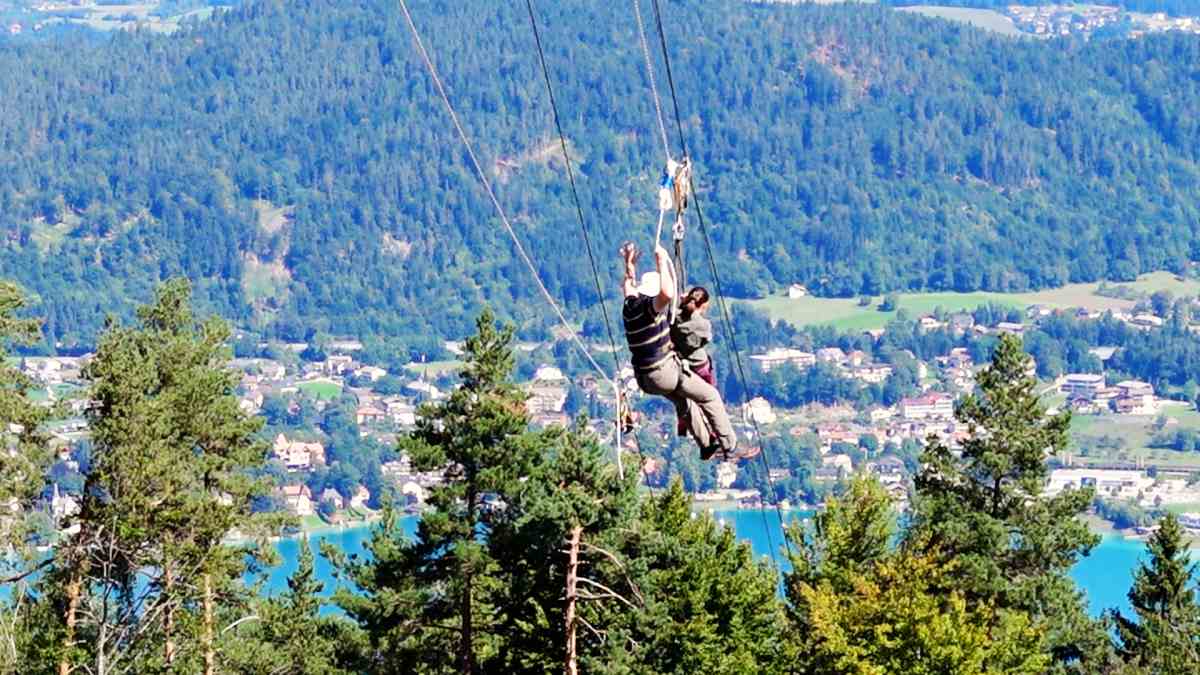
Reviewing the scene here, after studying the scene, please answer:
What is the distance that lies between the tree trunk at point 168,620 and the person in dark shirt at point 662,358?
35.5ft

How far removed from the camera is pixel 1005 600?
36.0 m

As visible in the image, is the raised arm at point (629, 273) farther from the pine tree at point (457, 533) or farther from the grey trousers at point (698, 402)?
the pine tree at point (457, 533)

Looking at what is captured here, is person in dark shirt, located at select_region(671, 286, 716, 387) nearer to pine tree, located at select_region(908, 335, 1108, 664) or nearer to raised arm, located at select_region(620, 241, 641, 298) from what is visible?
raised arm, located at select_region(620, 241, 641, 298)

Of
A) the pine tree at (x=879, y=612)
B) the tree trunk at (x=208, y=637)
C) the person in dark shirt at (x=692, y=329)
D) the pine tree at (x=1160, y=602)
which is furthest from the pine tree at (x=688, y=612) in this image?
the person in dark shirt at (x=692, y=329)

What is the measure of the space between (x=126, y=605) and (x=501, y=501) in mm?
6355

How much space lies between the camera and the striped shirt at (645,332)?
704 inches

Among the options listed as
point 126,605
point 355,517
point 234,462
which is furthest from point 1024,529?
point 355,517

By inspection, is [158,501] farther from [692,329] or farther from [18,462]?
[692,329]

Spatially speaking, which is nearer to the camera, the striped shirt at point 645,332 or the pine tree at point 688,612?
the striped shirt at point 645,332

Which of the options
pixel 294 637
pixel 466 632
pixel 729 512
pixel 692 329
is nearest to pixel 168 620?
pixel 466 632

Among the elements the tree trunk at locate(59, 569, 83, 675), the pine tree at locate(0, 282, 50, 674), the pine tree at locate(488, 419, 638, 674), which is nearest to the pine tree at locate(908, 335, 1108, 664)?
the pine tree at locate(488, 419, 638, 674)

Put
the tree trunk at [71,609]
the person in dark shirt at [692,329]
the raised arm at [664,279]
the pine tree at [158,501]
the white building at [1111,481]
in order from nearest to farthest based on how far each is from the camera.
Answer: the raised arm at [664,279], the person in dark shirt at [692,329], the tree trunk at [71,609], the pine tree at [158,501], the white building at [1111,481]

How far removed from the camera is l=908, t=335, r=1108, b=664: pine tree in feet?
117

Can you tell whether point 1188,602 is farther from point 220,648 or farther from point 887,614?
point 220,648
